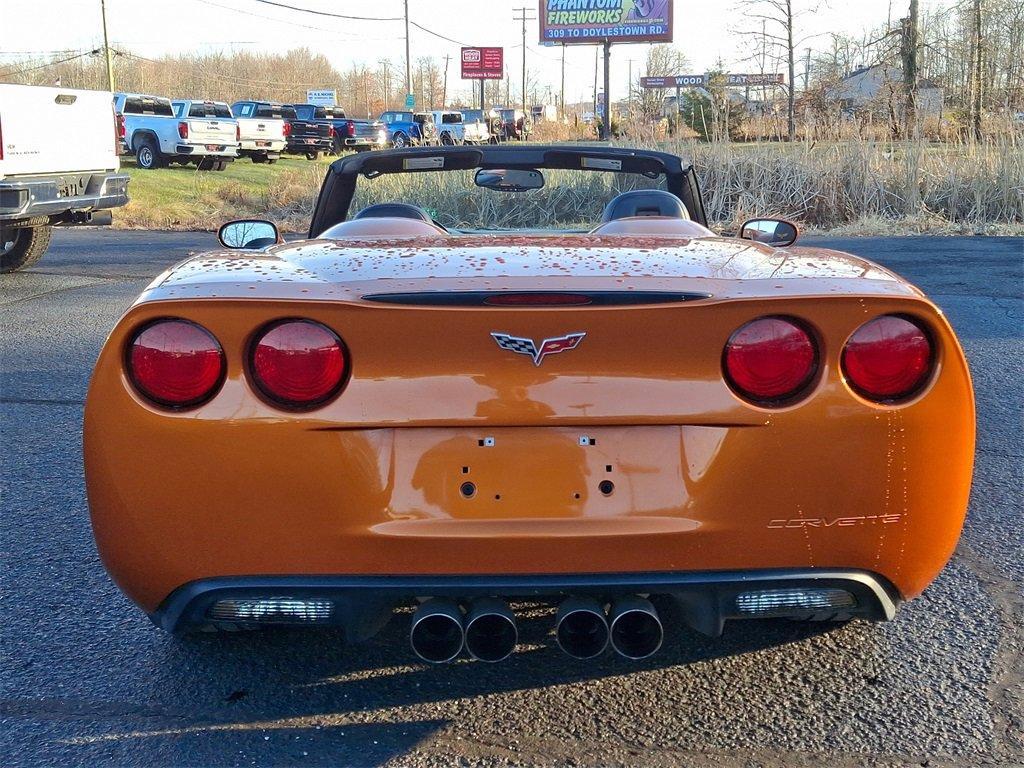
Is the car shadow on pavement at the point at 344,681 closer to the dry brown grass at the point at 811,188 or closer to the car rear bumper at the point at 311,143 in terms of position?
the dry brown grass at the point at 811,188

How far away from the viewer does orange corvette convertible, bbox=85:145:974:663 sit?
1974 mm

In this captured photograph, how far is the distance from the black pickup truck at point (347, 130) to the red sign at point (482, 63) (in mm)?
29191

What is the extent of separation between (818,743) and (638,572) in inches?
23.5

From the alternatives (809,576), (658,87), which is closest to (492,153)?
(809,576)

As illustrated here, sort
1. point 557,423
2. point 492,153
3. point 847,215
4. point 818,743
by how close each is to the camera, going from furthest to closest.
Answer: point 847,215, point 492,153, point 818,743, point 557,423

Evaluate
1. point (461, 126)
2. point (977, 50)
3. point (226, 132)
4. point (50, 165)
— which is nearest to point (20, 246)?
point (50, 165)

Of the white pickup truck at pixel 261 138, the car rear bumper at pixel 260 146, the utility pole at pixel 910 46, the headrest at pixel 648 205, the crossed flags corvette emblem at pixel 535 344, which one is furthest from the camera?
the car rear bumper at pixel 260 146

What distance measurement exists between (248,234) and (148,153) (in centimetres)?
2529

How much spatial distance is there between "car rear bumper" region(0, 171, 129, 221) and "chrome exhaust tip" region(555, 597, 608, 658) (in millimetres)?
8021

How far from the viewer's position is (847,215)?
15.0 metres

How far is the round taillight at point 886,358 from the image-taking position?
2037 millimetres

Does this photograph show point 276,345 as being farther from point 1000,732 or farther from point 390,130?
point 390,130

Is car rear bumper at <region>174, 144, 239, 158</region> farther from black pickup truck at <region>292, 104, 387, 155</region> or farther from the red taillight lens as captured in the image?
the red taillight lens

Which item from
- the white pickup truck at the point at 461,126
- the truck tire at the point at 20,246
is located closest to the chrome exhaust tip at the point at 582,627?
the truck tire at the point at 20,246
